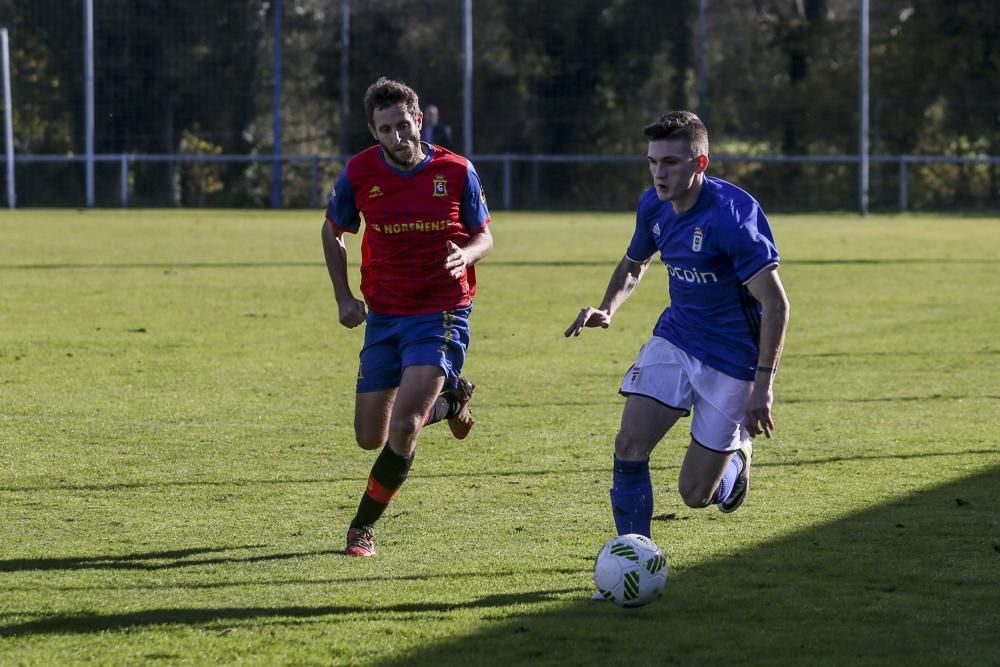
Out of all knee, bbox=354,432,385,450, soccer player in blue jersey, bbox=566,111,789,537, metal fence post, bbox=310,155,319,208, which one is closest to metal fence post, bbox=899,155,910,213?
metal fence post, bbox=310,155,319,208

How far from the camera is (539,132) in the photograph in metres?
40.2

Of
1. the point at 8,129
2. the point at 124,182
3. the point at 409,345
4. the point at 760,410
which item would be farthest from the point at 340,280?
the point at 124,182

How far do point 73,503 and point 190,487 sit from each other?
613 millimetres

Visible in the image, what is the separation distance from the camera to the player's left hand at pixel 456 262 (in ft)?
21.6

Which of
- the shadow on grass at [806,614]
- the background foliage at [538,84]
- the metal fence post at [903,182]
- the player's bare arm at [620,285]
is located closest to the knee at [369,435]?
the player's bare arm at [620,285]

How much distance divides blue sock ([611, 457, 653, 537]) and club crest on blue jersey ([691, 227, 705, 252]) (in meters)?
0.82

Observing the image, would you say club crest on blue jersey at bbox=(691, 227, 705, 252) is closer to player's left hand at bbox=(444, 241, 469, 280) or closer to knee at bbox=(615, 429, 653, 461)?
knee at bbox=(615, 429, 653, 461)

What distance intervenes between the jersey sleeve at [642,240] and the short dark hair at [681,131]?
1.60 ft

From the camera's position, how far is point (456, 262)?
660 cm

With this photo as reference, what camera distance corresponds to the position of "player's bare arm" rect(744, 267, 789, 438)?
5848mm

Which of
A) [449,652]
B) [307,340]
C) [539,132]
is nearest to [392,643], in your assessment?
[449,652]

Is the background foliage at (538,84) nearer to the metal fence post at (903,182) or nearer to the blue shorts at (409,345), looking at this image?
the metal fence post at (903,182)

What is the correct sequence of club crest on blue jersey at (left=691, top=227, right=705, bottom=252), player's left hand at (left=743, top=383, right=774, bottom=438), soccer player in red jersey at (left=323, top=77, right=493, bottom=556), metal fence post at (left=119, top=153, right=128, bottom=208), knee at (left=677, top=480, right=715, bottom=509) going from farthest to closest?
1. metal fence post at (left=119, top=153, right=128, bottom=208)
2. soccer player in red jersey at (left=323, top=77, right=493, bottom=556)
3. knee at (left=677, top=480, right=715, bottom=509)
4. club crest on blue jersey at (left=691, top=227, right=705, bottom=252)
5. player's left hand at (left=743, top=383, right=774, bottom=438)

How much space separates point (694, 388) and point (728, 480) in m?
0.50
